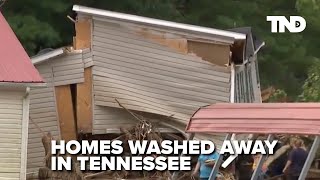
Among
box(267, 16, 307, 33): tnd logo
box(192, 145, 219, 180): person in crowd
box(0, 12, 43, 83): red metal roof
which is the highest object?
box(267, 16, 307, 33): tnd logo

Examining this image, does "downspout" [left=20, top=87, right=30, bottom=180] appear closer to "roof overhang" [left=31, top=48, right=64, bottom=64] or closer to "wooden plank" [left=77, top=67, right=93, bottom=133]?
"roof overhang" [left=31, top=48, right=64, bottom=64]

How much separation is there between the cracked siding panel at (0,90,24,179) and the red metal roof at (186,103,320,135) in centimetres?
647

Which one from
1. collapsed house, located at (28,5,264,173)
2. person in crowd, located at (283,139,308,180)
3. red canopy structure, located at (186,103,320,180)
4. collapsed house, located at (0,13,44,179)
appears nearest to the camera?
red canopy structure, located at (186,103,320,180)

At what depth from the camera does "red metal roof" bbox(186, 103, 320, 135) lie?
1132 cm

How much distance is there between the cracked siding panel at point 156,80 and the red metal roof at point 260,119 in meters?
7.62

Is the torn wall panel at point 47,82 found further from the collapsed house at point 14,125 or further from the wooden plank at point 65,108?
the collapsed house at point 14,125

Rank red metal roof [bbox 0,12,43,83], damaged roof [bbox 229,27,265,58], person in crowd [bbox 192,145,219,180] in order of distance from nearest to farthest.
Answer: person in crowd [bbox 192,145,219,180], red metal roof [bbox 0,12,43,83], damaged roof [bbox 229,27,265,58]

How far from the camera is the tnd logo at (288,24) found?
3194 centimetres

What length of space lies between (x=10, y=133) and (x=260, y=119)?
27.3 ft

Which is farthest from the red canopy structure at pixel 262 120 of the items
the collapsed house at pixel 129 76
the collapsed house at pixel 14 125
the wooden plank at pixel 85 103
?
the wooden plank at pixel 85 103

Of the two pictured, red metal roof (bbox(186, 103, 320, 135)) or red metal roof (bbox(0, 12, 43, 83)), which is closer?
red metal roof (bbox(186, 103, 320, 135))

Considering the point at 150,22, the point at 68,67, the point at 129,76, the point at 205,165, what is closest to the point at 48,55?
the point at 68,67

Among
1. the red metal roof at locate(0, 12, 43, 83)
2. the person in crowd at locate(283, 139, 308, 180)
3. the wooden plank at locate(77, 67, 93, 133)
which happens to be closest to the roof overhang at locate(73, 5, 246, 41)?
the wooden plank at locate(77, 67, 93, 133)

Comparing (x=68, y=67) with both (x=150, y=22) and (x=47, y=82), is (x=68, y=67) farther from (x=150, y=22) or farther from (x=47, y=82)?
(x=150, y=22)
